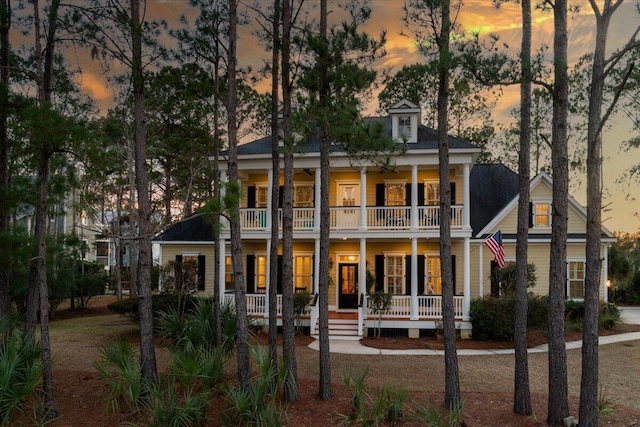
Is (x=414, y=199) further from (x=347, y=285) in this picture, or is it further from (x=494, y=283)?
(x=494, y=283)

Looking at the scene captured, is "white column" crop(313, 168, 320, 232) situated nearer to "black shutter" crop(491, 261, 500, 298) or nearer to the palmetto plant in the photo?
"black shutter" crop(491, 261, 500, 298)

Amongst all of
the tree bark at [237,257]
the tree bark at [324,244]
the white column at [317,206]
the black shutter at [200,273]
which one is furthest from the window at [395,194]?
the tree bark at [237,257]

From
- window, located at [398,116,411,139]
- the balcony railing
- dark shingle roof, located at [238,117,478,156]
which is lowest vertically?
the balcony railing

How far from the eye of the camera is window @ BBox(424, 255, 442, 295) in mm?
18203

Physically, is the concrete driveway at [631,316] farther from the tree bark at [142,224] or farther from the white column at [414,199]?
the tree bark at [142,224]

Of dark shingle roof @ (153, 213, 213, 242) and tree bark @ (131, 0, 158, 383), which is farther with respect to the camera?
dark shingle roof @ (153, 213, 213, 242)

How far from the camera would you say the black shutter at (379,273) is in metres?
18.8

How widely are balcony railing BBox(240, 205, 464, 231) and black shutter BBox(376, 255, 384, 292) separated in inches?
73.7

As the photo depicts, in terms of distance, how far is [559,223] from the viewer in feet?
25.2

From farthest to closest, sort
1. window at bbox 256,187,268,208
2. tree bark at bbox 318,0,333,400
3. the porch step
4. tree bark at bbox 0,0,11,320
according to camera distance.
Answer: window at bbox 256,187,268,208 < the porch step < tree bark at bbox 0,0,11,320 < tree bark at bbox 318,0,333,400

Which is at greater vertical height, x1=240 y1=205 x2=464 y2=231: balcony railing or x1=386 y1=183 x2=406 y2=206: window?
x1=386 y1=183 x2=406 y2=206: window

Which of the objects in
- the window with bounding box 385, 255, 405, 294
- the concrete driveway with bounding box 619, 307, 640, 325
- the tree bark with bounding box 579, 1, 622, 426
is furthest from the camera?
the concrete driveway with bounding box 619, 307, 640, 325

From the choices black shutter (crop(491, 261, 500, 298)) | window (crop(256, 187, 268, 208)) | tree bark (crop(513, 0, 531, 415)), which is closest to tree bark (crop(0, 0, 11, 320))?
window (crop(256, 187, 268, 208))

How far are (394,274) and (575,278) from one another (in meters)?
7.13
